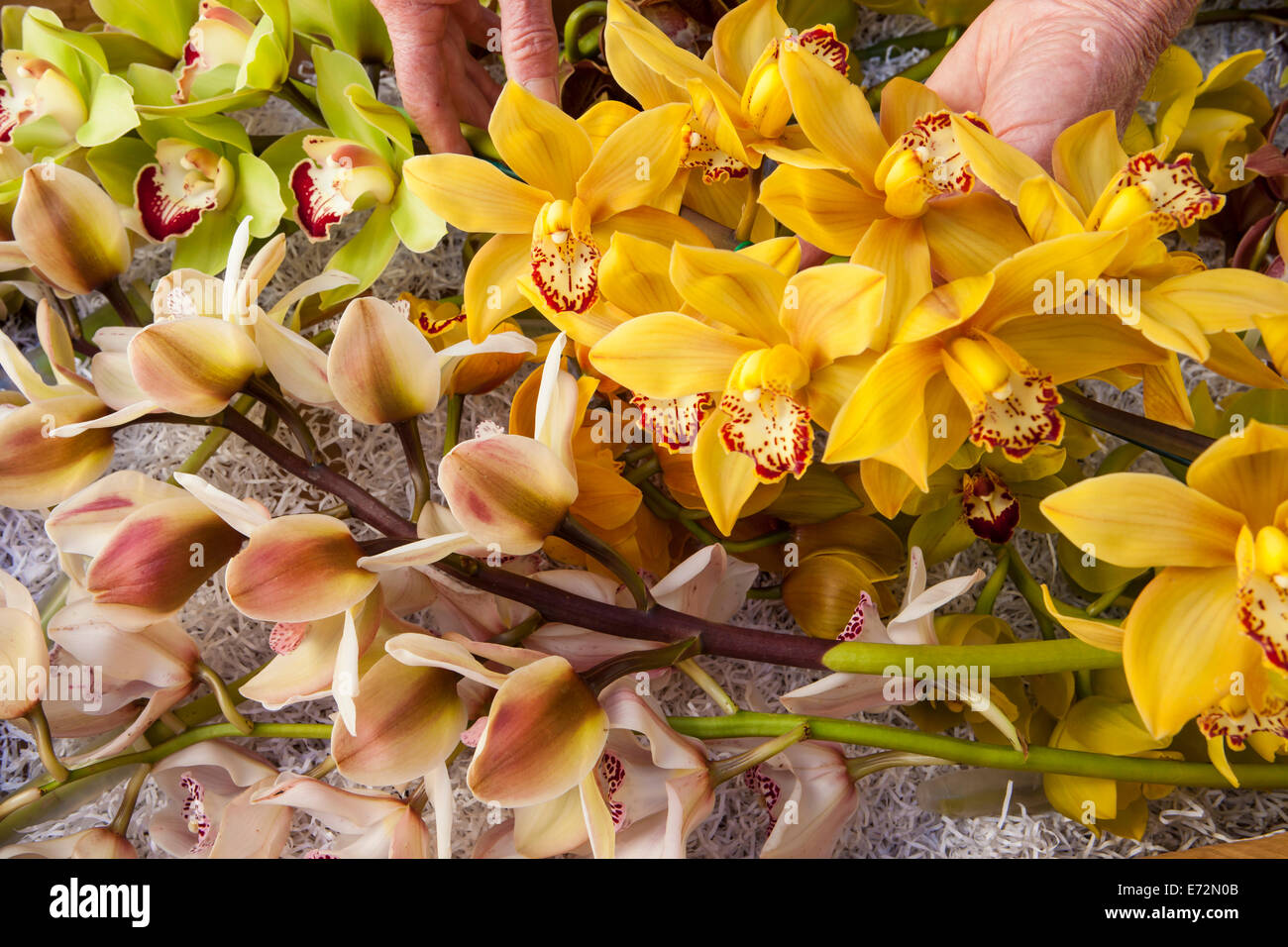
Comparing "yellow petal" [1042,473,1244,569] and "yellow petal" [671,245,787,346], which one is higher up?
"yellow petal" [671,245,787,346]

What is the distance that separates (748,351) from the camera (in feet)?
1.36

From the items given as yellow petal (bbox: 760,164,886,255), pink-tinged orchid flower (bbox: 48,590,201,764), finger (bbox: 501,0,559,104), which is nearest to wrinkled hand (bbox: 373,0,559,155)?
finger (bbox: 501,0,559,104)

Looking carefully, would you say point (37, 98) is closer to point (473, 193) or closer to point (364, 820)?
point (473, 193)

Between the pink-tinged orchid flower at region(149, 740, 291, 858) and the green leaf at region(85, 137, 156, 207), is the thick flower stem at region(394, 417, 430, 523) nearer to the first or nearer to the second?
the pink-tinged orchid flower at region(149, 740, 291, 858)

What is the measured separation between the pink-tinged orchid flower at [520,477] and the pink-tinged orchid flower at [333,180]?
0.81 feet

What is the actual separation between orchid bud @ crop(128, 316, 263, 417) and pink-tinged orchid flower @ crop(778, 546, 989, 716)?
0.32 meters

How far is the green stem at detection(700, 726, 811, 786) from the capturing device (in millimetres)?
414

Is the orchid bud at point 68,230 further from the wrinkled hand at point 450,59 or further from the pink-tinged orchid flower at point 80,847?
the pink-tinged orchid flower at point 80,847

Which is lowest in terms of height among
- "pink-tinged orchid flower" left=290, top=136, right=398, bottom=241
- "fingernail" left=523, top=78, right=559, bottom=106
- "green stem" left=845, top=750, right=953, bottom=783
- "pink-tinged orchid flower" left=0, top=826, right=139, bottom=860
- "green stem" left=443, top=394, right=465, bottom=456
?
"pink-tinged orchid flower" left=0, top=826, right=139, bottom=860

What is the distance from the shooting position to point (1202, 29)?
77 cm

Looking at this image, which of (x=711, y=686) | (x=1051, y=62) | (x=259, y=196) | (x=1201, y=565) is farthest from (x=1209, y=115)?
(x=259, y=196)

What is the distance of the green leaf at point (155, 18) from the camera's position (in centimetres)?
63

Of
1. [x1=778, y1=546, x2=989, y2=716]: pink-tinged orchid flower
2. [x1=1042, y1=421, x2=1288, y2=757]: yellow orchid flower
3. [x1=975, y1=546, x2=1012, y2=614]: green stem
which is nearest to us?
[x1=1042, y1=421, x2=1288, y2=757]: yellow orchid flower

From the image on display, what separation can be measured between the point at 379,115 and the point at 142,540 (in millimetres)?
A: 296
